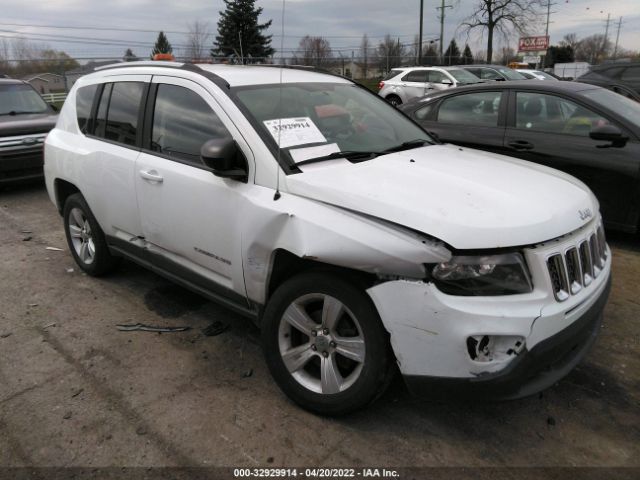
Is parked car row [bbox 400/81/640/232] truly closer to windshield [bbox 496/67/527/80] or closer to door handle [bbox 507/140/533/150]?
door handle [bbox 507/140/533/150]

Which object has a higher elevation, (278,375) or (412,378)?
(412,378)

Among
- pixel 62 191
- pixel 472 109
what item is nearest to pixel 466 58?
pixel 472 109

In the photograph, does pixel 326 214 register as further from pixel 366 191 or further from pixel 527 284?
pixel 527 284

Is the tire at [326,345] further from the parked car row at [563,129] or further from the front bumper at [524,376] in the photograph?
the parked car row at [563,129]

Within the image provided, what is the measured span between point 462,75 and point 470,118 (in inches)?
474

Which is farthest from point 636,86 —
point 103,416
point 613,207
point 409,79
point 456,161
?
point 103,416

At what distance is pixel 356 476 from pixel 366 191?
1333mm

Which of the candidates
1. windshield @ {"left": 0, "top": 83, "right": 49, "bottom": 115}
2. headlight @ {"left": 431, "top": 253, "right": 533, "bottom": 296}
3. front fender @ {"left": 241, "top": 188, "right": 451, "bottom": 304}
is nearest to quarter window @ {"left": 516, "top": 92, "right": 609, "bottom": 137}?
headlight @ {"left": 431, "top": 253, "right": 533, "bottom": 296}

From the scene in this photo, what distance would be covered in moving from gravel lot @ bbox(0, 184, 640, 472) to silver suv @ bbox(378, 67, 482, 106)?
43.7 feet

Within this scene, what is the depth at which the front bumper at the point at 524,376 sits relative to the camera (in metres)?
2.19

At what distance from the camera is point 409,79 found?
17.0 m

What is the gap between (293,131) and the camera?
296 centimetres

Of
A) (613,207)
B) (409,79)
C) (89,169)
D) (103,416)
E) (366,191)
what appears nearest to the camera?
(366,191)

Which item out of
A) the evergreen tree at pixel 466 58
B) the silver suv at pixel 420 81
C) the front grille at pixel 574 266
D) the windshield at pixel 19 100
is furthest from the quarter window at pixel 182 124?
the evergreen tree at pixel 466 58
